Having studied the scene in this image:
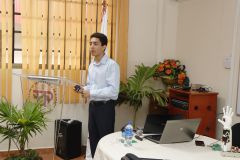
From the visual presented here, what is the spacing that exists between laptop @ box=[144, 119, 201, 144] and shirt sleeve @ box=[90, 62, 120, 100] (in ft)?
2.89

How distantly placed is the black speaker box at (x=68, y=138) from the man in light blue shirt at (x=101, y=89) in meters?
0.59

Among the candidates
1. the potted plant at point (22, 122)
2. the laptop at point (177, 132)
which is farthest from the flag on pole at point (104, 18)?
the laptop at point (177, 132)

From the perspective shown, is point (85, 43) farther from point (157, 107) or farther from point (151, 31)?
point (157, 107)

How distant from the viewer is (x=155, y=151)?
6.66 ft

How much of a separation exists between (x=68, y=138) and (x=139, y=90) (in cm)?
115

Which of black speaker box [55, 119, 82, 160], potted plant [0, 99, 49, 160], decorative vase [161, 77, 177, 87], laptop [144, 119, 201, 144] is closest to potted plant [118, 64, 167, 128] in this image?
decorative vase [161, 77, 177, 87]

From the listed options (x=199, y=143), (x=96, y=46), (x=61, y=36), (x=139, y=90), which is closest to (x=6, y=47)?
(x=61, y=36)

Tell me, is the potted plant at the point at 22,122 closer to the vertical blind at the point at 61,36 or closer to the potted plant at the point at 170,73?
the vertical blind at the point at 61,36

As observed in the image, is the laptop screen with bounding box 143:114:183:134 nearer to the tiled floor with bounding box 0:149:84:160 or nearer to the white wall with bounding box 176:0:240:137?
the white wall with bounding box 176:0:240:137

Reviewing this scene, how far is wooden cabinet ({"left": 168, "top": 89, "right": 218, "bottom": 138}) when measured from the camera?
3611mm

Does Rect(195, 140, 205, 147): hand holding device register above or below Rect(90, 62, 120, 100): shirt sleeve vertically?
below

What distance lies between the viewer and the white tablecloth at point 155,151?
6.34 ft

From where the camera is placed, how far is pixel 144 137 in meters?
2.38

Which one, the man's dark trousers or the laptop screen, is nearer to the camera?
the laptop screen
